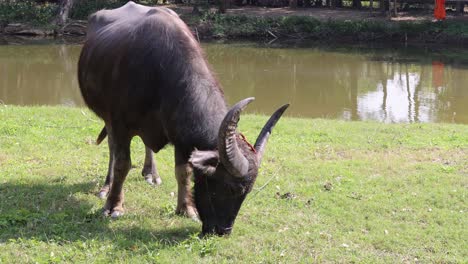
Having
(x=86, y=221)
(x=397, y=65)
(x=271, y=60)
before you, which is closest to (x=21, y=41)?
(x=271, y=60)

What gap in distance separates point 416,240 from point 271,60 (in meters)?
17.1

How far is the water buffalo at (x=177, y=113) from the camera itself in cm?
432

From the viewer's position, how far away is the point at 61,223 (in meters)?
4.89

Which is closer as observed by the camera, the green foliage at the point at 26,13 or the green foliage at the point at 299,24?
the green foliage at the point at 299,24

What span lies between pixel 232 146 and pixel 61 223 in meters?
1.79

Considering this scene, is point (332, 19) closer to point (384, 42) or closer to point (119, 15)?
point (384, 42)

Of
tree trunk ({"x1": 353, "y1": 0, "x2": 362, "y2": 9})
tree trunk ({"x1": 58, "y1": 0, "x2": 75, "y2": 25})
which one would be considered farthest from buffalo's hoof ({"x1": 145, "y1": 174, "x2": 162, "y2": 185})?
tree trunk ({"x1": 353, "y1": 0, "x2": 362, "y2": 9})

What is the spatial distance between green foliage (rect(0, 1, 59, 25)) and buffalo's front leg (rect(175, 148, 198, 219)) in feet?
77.3

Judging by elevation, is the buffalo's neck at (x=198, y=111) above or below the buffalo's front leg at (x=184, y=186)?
above

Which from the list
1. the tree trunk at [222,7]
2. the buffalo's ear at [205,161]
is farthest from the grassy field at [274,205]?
the tree trunk at [222,7]

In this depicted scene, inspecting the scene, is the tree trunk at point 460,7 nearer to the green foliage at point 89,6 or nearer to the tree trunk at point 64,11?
the green foliage at point 89,6

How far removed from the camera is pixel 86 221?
5059 millimetres

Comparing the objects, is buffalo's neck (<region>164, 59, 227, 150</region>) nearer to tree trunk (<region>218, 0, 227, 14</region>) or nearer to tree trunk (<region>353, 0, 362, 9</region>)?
tree trunk (<region>218, 0, 227, 14</region>)

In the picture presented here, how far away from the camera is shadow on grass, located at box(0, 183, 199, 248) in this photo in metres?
4.64
